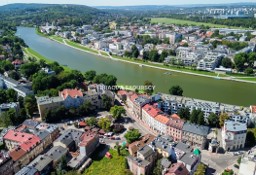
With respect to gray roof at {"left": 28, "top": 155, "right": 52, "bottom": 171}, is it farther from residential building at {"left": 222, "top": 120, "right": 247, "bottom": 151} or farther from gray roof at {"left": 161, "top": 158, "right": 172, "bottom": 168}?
residential building at {"left": 222, "top": 120, "right": 247, "bottom": 151}

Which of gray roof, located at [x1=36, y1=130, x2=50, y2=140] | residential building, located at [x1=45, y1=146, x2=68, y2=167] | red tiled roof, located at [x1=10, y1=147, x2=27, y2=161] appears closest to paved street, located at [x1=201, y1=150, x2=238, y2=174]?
residential building, located at [x1=45, y1=146, x2=68, y2=167]

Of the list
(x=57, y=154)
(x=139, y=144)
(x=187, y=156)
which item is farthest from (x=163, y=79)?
(x=57, y=154)

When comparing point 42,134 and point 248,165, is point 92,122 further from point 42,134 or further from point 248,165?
point 248,165

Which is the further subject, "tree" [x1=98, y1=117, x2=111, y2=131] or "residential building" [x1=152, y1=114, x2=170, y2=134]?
"tree" [x1=98, y1=117, x2=111, y2=131]

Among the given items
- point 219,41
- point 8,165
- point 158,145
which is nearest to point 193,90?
point 158,145

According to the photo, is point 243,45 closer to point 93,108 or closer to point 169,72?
point 169,72

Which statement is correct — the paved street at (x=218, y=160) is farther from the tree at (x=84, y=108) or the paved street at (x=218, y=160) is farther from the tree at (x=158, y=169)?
the tree at (x=84, y=108)
